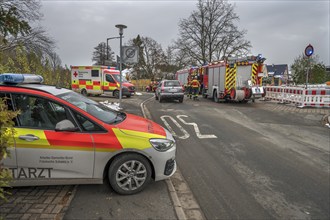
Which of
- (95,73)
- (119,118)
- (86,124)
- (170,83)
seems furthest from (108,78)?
(86,124)

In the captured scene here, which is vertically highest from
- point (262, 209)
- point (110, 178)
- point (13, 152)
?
point (13, 152)

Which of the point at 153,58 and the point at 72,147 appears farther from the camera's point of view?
the point at 153,58

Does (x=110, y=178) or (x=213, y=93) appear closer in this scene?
(x=110, y=178)

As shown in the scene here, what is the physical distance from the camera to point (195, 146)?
21.8 feet

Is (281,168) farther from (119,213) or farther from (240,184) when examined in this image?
(119,213)

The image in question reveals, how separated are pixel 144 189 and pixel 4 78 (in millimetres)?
2737

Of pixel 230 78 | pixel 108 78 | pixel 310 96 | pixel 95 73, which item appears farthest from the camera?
pixel 108 78

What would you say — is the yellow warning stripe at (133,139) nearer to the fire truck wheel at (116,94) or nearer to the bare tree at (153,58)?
the fire truck wheel at (116,94)


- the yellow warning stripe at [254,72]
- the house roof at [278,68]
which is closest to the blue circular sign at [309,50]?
the yellow warning stripe at [254,72]

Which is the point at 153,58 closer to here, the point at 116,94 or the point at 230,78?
the point at 116,94

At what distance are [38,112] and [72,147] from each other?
755 mm

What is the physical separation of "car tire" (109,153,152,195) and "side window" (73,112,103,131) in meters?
0.55

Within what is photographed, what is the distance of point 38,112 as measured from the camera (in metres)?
3.68

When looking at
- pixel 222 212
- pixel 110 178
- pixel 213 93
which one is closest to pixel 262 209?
pixel 222 212
